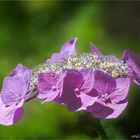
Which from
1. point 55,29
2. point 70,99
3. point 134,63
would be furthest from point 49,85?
point 55,29

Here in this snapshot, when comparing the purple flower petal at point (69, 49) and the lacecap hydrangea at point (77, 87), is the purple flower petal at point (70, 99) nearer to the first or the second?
the lacecap hydrangea at point (77, 87)

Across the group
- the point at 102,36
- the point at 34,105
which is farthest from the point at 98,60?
the point at 102,36

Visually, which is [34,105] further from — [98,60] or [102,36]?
[102,36]

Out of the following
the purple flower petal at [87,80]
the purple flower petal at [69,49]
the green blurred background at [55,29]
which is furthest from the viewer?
the green blurred background at [55,29]

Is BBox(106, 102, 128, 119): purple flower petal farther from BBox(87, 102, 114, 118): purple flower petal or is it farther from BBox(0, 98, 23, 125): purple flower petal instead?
BBox(0, 98, 23, 125): purple flower petal

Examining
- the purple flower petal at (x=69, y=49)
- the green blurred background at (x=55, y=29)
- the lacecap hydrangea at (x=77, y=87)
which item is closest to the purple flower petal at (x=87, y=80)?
the lacecap hydrangea at (x=77, y=87)

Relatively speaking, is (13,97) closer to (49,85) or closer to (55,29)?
(49,85)

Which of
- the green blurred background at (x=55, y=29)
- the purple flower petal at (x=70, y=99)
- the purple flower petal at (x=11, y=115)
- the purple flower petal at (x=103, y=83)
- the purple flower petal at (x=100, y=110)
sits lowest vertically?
the green blurred background at (x=55, y=29)
